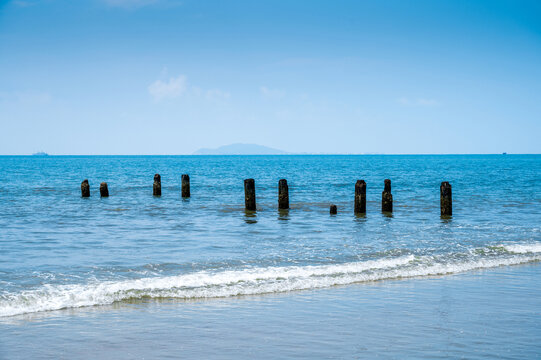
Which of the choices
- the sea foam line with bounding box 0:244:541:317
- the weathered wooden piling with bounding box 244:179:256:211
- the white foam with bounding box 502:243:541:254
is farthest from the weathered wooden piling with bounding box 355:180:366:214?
the sea foam line with bounding box 0:244:541:317

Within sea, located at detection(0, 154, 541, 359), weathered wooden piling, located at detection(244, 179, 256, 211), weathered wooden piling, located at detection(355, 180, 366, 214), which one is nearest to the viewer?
sea, located at detection(0, 154, 541, 359)

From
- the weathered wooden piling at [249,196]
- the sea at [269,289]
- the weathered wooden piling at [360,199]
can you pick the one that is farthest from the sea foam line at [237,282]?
the weathered wooden piling at [249,196]

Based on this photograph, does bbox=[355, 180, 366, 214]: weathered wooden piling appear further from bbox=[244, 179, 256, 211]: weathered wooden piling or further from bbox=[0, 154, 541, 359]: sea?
bbox=[244, 179, 256, 211]: weathered wooden piling

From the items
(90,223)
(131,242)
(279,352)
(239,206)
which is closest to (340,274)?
(279,352)

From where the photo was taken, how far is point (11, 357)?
6855 millimetres

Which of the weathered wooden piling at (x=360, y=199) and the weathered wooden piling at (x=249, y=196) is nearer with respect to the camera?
the weathered wooden piling at (x=360, y=199)

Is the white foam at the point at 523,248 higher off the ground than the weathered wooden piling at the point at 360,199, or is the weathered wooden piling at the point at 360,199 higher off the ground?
the weathered wooden piling at the point at 360,199

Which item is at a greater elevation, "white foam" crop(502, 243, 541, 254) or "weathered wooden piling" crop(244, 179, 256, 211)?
"weathered wooden piling" crop(244, 179, 256, 211)

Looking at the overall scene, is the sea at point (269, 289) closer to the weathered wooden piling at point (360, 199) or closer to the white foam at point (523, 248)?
the white foam at point (523, 248)

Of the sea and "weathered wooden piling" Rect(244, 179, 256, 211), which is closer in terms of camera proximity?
the sea

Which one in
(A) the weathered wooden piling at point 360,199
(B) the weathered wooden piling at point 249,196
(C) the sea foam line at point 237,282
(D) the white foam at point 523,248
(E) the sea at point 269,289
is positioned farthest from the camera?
(B) the weathered wooden piling at point 249,196

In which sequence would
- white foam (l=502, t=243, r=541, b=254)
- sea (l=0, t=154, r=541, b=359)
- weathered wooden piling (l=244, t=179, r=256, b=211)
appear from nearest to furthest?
sea (l=0, t=154, r=541, b=359), white foam (l=502, t=243, r=541, b=254), weathered wooden piling (l=244, t=179, r=256, b=211)

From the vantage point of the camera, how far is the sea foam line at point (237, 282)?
32.2ft

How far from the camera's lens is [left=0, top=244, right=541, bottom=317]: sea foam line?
9.83 metres
